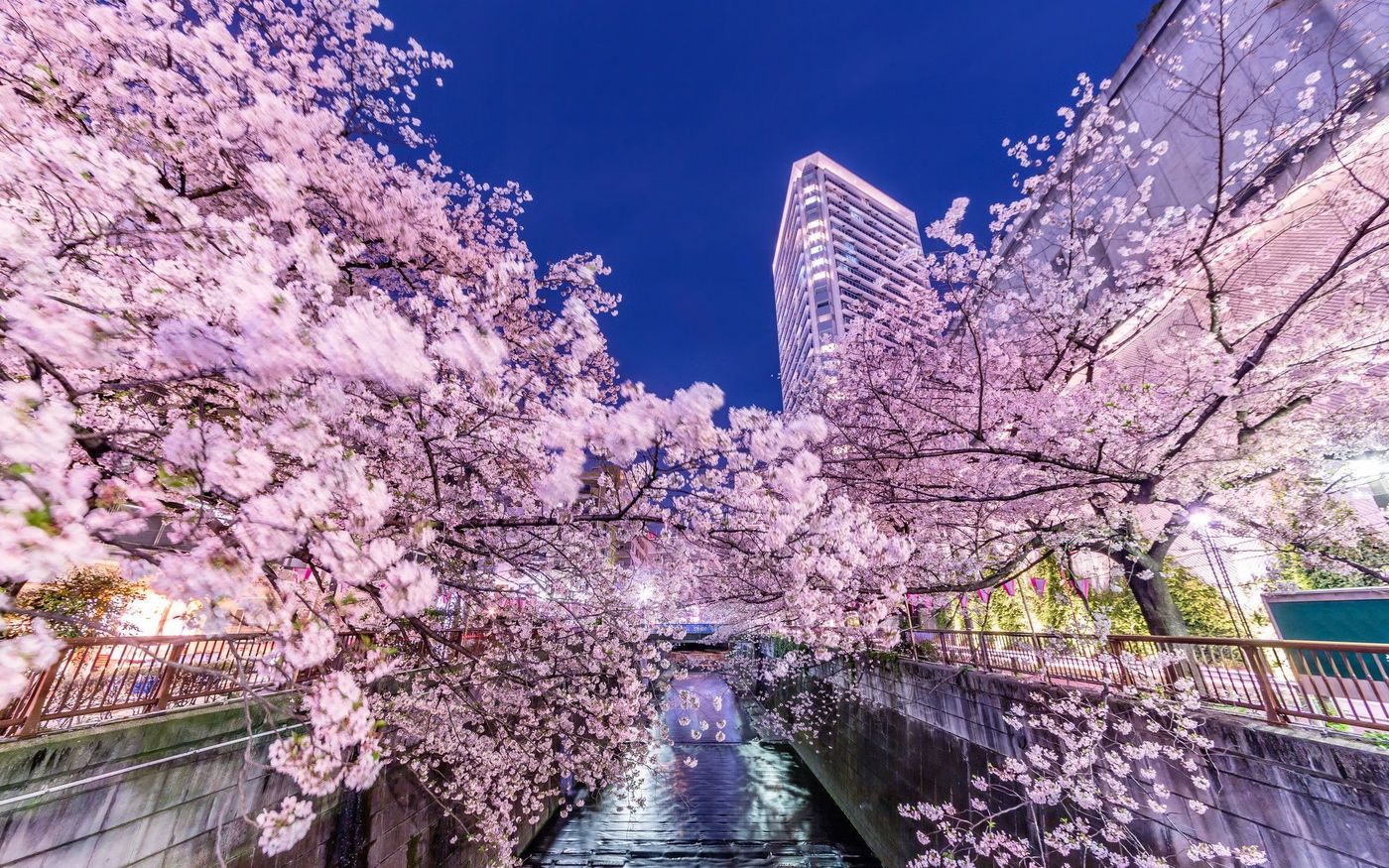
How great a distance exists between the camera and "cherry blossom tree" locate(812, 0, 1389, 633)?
22.4 feet

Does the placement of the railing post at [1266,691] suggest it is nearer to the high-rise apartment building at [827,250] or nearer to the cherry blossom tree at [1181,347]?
the cherry blossom tree at [1181,347]

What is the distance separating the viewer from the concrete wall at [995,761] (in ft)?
15.9

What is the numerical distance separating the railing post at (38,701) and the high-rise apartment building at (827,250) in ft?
218

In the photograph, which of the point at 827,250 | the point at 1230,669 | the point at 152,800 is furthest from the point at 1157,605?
the point at 827,250

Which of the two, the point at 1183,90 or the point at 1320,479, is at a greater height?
the point at 1183,90

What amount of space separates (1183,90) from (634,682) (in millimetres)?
20675

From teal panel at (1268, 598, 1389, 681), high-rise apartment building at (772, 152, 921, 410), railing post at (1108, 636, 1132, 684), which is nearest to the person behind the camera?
railing post at (1108, 636, 1132, 684)

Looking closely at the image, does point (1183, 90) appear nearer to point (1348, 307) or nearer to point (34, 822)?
point (1348, 307)

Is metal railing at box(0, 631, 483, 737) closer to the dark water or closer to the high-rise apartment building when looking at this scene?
the dark water

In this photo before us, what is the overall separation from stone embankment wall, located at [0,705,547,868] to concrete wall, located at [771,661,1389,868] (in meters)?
10.1

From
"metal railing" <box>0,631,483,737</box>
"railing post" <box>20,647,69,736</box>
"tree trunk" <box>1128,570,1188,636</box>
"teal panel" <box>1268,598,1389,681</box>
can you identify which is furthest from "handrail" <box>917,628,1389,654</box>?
"railing post" <box>20,647,69,736</box>

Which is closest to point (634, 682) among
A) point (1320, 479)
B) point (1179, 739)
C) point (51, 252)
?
point (1179, 739)

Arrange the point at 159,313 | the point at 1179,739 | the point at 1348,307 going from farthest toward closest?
the point at 1348,307 → the point at 1179,739 → the point at 159,313

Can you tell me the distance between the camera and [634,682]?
11.5 m
